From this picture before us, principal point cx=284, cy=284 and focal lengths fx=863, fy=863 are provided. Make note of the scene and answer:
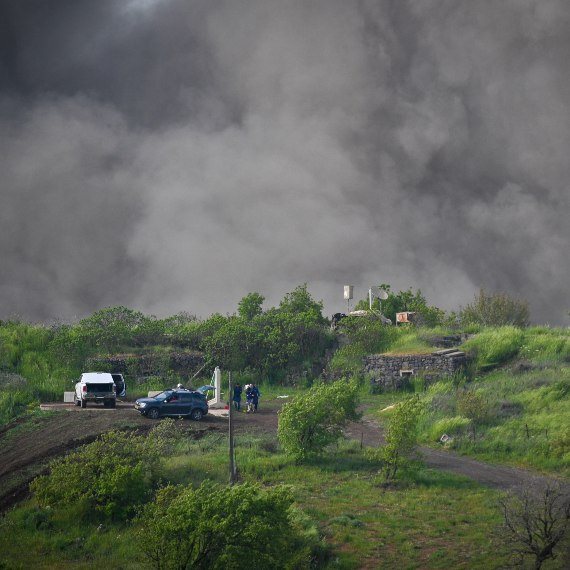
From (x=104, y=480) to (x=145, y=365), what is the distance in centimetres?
3023

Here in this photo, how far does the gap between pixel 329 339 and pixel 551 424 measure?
89.7ft

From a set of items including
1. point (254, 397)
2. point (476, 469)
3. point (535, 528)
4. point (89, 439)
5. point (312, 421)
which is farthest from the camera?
point (254, 397)

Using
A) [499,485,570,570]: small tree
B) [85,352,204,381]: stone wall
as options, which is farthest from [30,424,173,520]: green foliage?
[85,352,204,381]: stone wall

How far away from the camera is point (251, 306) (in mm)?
71312

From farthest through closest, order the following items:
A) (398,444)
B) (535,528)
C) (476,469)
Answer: (476,469), (398,444), (535,528)

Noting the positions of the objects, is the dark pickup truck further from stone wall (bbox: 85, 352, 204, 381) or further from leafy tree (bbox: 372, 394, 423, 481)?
leafy tree (bbox: 372, 394, 423, 481)

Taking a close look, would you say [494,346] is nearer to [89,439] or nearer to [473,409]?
[473,409]

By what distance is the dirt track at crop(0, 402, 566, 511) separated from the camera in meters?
34.4

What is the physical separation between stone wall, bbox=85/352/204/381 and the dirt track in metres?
8.73

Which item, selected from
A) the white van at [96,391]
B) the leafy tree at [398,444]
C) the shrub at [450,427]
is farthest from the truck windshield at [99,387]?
the leafy tree at [398,444]

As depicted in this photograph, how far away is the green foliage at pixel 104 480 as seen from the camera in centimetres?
3062

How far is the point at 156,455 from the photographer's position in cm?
3291

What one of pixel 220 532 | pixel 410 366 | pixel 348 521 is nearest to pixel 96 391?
pixel 410 366

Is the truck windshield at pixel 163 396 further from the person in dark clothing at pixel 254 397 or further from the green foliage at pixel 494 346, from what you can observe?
the green foliage at pixel 494 346
